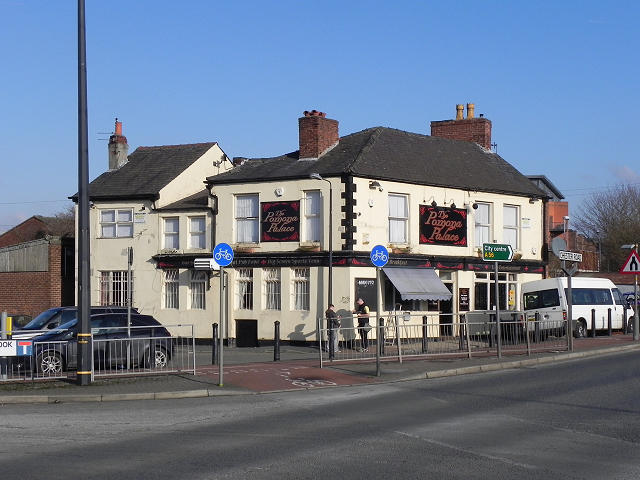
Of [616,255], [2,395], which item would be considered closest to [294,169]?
[2,395]

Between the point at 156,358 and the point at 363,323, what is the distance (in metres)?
7.36

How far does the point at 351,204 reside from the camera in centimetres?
2936

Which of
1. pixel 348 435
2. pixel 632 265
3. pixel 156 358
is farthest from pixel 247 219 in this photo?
pixel 348 435

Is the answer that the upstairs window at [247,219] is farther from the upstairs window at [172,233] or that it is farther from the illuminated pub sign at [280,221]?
the upstairs window at [172,233]

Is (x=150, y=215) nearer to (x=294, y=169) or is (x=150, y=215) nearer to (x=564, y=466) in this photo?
(x=294, y=169)

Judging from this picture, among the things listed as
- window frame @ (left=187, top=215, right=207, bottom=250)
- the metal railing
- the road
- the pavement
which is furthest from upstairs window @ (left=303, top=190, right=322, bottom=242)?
the road

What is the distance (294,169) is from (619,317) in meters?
14.6

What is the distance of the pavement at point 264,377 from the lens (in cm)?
1611

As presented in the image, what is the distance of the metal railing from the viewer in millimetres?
21609

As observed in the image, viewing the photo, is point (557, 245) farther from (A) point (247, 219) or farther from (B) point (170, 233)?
(B) point (170, 233)

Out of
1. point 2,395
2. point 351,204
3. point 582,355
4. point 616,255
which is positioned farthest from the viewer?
point 616,255

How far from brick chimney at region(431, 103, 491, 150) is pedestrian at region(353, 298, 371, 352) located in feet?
38.5

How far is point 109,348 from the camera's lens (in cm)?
1825

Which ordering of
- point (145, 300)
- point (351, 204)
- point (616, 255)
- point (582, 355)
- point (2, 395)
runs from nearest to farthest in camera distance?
point (2, 395)
point (582, 355)
point (351, 204)
point (145, 300)
point (616, 255)
